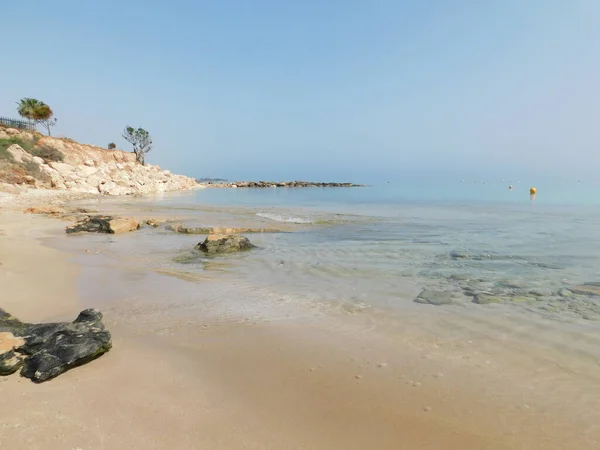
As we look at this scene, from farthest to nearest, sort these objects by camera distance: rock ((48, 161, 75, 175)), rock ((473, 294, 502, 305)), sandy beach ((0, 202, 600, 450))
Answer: rock ((48, 161, 75, 175)) → rock ((473, 294, 502, 305)) → sandy beach ((0, 202, 600, 450))

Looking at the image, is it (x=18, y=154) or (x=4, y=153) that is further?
(x=18, y=154)

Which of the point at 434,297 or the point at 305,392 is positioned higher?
the point at 434,297

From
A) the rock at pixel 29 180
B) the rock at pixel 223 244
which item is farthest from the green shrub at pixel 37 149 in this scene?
the rock at pixel 223 244

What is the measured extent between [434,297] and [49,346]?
4828 mm

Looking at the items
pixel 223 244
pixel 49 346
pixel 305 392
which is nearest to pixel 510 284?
pixel 305 392

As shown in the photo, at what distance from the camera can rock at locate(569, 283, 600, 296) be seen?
233 inches

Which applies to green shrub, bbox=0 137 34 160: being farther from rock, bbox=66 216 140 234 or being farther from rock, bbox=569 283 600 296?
rock, bbox=569 283 600 296

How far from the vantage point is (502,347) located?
13.3 ft

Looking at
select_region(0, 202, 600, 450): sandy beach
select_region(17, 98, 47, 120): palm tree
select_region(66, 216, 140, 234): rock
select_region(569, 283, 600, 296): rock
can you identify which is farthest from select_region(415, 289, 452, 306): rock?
select_region(17, 98, 47, 120): palm tree

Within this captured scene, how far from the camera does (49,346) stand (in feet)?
11.7

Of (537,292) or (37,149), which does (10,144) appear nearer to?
(37,149)

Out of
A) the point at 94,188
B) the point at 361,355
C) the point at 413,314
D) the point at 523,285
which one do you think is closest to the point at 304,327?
the point at 361,355

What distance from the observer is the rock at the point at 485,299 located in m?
5.51

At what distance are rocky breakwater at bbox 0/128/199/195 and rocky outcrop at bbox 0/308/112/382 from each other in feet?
103
